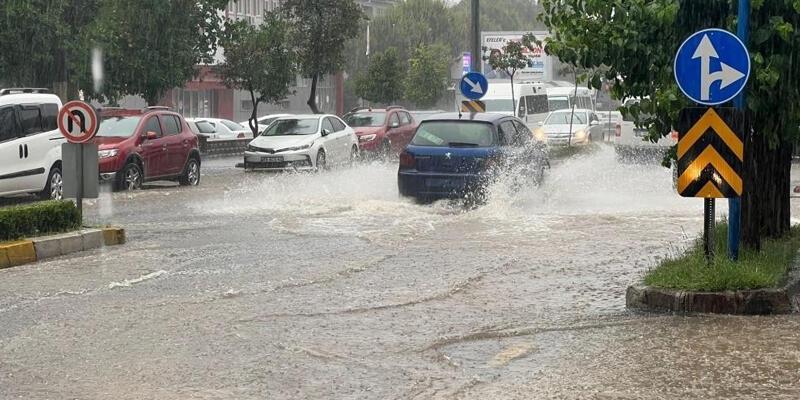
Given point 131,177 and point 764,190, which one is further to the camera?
point 131,177

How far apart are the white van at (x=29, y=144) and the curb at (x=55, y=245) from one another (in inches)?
217

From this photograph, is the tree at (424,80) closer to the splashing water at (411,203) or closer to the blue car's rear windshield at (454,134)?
the splashing water at (411,203)

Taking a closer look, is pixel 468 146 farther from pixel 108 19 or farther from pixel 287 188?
pixel 108 19

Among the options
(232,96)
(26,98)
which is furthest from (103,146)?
(232,96)

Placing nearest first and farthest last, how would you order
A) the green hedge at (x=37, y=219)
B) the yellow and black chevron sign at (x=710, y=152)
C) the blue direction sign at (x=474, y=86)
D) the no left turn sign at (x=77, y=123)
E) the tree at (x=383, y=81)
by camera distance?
the yellow and black chevron sign at (x=710, y=152)
the green hedge at (x=37, y=219)
the no left turn sign at (x=77, y=123)
the blue direction sign at (x=474, y=86)
the tree at (x=383, y=81)

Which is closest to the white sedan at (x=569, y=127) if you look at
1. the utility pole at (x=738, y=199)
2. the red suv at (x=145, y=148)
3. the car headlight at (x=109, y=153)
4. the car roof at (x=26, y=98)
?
the red suv at (x=145, y=148)

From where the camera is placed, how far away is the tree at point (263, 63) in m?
46.1

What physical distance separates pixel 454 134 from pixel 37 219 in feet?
23.1

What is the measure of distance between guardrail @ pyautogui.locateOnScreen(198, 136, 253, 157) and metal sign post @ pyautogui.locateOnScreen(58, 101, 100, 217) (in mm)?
27390

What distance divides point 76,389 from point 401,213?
11.3m

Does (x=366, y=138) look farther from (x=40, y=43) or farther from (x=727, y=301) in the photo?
(x=727, y=301)

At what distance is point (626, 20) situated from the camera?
37.4ft

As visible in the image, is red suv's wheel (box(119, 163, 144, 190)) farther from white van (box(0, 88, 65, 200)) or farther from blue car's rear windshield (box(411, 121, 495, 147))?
blue car's rear windshield (box(411, 121, 495, 147))

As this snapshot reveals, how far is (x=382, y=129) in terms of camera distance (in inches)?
1361
